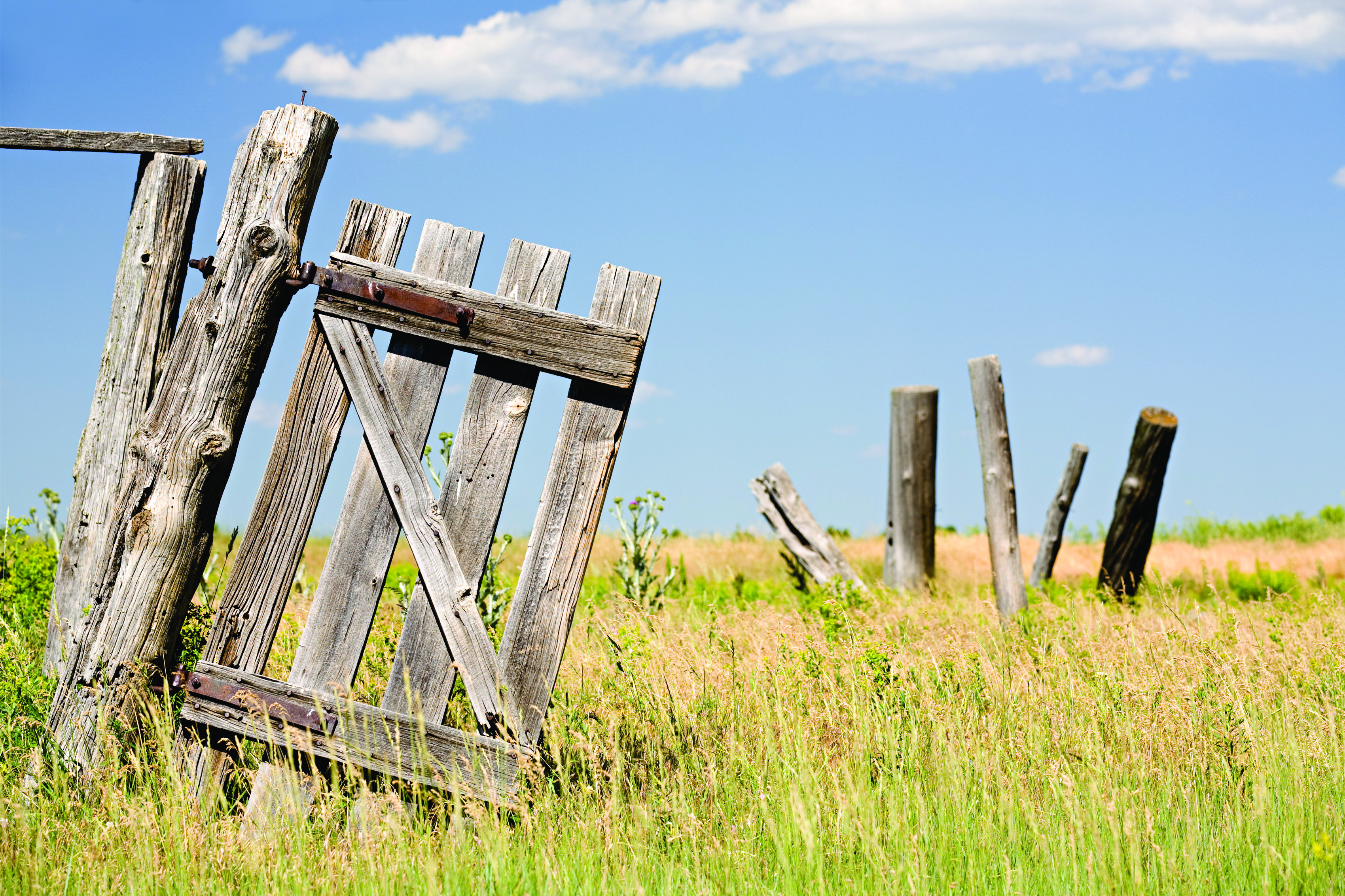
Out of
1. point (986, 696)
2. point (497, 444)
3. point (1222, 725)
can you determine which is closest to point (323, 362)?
point (497, 444)

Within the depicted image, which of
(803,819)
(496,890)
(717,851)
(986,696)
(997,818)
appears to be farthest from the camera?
(986,696)

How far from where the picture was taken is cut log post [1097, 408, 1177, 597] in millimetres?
8555

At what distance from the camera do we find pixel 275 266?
3.58 m

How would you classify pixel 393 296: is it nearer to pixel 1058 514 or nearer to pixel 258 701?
pixel 258 701

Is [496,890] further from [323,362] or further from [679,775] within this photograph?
[323,362]

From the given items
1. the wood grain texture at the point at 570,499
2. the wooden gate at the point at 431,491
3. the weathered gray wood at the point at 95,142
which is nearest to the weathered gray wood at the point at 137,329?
the weathered gray wood at the point at 95,142

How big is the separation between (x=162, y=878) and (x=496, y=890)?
1.06 m

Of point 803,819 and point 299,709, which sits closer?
point 803,819

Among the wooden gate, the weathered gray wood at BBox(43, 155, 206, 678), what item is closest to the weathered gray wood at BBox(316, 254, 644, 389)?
the wooden gate

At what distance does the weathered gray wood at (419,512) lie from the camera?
3486 mm

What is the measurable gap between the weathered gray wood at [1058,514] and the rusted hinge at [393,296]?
23.5 feet

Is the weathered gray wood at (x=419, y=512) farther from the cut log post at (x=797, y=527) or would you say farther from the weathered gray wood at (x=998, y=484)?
the cut log post at (x=797, y=527)

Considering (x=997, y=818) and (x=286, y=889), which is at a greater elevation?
(x=997, y=818)

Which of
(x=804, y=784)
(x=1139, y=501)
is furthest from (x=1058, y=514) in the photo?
(x=804, y=784)
